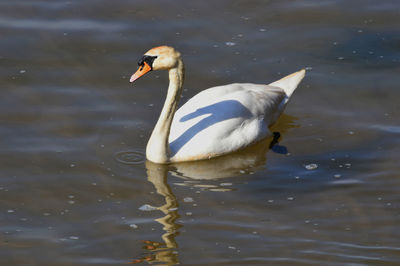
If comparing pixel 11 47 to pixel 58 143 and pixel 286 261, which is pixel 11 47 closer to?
pixel 58 143

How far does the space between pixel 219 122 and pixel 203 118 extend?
22cm

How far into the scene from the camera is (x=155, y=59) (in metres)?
10.6

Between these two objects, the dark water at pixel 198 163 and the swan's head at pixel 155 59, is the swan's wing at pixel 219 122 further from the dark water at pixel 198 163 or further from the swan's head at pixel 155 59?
the swan's head at pixel 155 59

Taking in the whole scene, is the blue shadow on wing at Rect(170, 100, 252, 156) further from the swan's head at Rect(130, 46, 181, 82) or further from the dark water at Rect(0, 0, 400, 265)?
the swan's head at Rect(130, 46, 181, 82)

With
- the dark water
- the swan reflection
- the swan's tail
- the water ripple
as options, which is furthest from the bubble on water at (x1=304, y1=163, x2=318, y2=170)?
the water ripple

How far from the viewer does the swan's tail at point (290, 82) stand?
1221cm

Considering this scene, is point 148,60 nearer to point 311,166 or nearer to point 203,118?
point 203,118

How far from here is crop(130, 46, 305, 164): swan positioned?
10.7 m

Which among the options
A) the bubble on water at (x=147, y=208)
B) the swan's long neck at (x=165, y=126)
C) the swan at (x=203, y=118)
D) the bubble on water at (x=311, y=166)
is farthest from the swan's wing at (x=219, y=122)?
the bubble on water at (x=147, y=208)

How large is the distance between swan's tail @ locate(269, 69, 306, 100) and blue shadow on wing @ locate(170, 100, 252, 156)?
105cm

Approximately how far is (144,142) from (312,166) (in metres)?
2.25

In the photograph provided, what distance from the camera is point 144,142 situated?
11445 mm

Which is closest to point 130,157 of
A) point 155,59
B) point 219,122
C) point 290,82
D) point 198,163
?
point 198,163

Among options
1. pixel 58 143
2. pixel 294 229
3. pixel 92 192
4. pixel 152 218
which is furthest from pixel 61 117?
pixel 294 229
